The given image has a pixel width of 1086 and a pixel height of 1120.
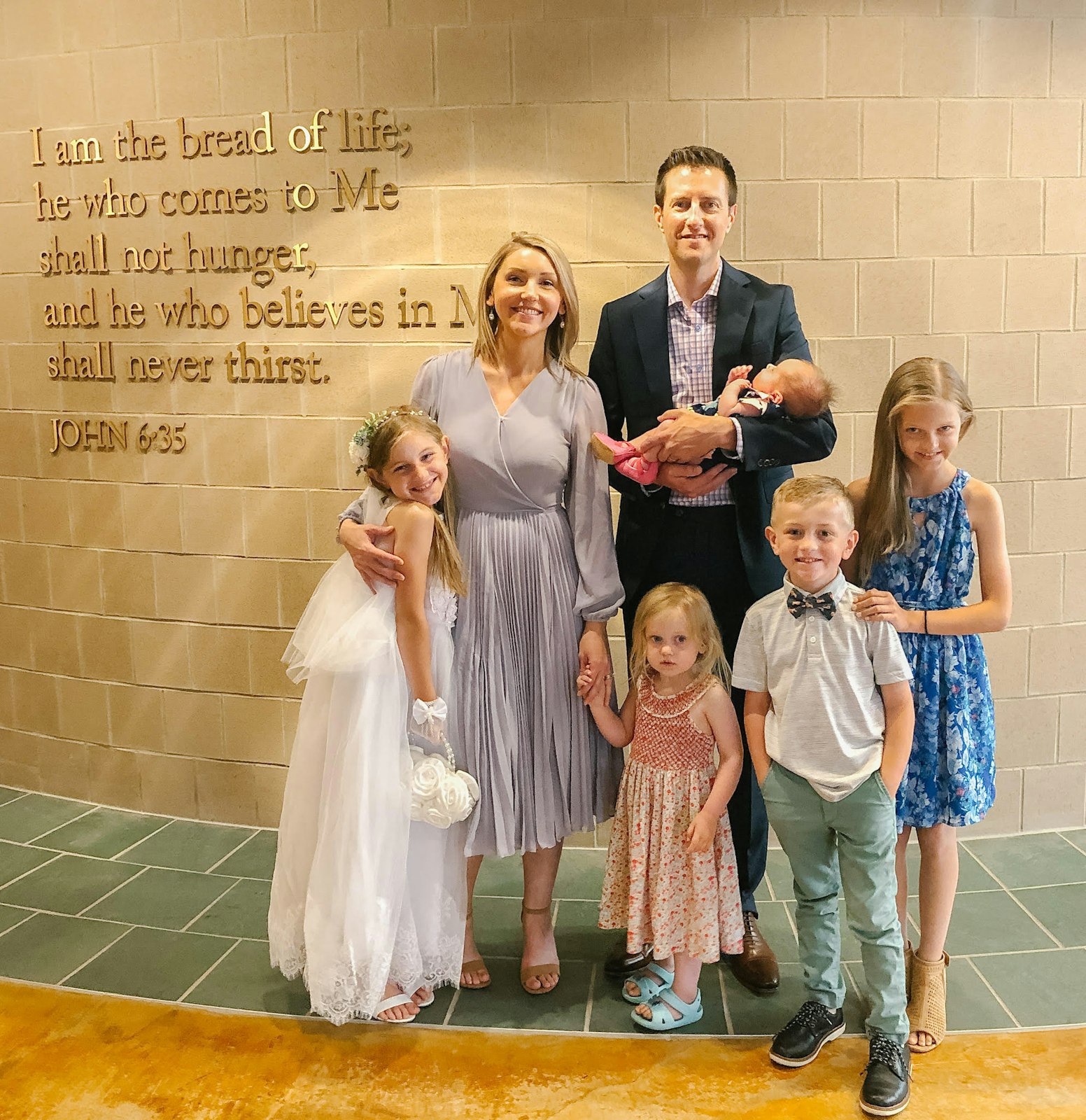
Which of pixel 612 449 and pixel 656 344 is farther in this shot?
pixel 656 344

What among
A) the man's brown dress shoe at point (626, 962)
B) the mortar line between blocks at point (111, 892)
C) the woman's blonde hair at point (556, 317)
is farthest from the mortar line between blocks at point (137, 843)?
the woman's blonde hair at point (556, 317)

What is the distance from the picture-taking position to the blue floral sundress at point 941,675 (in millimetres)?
2225

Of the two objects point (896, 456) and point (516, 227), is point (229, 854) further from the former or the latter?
point (896, 456)

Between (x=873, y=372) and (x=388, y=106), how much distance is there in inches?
64.0

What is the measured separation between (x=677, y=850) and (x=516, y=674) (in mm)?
522

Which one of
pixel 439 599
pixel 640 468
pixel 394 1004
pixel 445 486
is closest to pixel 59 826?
pixel 394 1004

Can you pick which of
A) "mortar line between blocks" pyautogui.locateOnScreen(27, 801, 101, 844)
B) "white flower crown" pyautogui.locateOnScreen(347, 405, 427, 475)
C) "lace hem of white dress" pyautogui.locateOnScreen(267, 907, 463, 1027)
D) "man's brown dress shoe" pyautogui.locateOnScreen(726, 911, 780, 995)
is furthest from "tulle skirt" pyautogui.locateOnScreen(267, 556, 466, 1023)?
"mortar line between blocks" pyautogui.locateOnScreen(27, 801, 101, 844)

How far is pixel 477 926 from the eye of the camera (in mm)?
2854

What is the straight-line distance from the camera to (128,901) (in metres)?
2.98

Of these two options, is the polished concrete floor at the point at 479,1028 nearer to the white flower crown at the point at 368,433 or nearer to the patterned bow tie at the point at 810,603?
the patterned bow tie at the point at 810,603

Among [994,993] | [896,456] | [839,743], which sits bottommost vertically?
[994,993]

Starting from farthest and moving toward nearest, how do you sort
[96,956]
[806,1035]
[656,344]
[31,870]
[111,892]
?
1. [31,870]
2. [111,892]
3. [96,956]
4. [656,344]
5. [806,1035]

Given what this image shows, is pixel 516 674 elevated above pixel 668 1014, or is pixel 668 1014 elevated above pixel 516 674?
pixel 516 674

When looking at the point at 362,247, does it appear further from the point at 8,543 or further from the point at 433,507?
the point at 8,543
